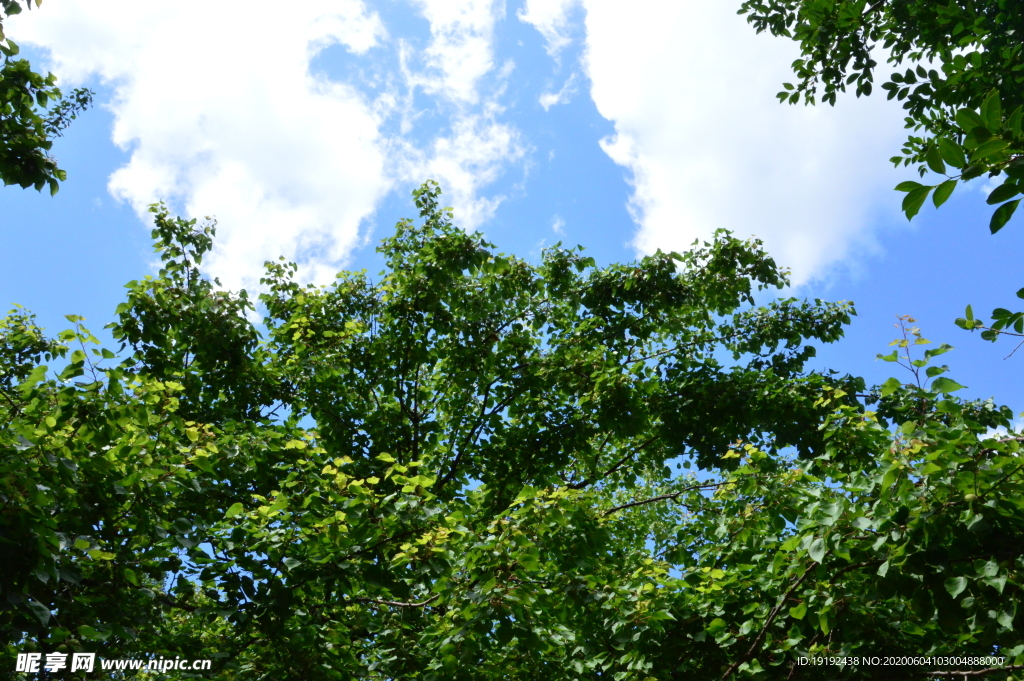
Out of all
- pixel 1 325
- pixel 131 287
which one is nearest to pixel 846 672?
pixel 131 287

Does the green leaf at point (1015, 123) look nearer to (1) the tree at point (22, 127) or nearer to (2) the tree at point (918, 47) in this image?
(2) the tree at point (918, 47)

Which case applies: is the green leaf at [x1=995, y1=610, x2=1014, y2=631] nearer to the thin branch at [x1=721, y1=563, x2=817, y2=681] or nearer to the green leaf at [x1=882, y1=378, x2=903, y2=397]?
the thin branch at [x1=721, y1=563, x2=817, y2=681]

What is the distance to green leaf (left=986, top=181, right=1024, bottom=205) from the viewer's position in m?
2.42

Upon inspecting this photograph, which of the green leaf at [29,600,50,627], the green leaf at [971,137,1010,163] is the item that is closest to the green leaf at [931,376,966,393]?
the green leaf at [971,137,1010,163]

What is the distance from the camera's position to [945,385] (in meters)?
3.74

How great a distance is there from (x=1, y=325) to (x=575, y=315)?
769cm

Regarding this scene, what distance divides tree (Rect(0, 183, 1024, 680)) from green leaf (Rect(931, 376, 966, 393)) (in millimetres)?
11

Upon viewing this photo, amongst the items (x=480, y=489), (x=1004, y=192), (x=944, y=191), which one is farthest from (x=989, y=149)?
(x=480, y=489)

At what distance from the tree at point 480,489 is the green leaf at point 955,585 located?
11cm

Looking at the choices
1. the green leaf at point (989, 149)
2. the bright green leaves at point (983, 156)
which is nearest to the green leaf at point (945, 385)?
the bright green leaves at point (983, 156)

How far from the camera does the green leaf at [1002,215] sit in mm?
2493

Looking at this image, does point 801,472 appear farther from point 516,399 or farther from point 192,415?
point 192,415

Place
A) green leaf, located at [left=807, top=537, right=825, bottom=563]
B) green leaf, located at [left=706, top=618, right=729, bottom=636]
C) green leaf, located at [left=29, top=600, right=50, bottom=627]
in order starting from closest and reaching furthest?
green leaf, located at [left=807, top=537, right=825, bottom=563]
green leaf, located at [left=29, top=600, right=50, bottom=627]
green leaf, located at [left=706, top=618, right=729, bottom=636]

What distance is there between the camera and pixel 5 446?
4453mm
